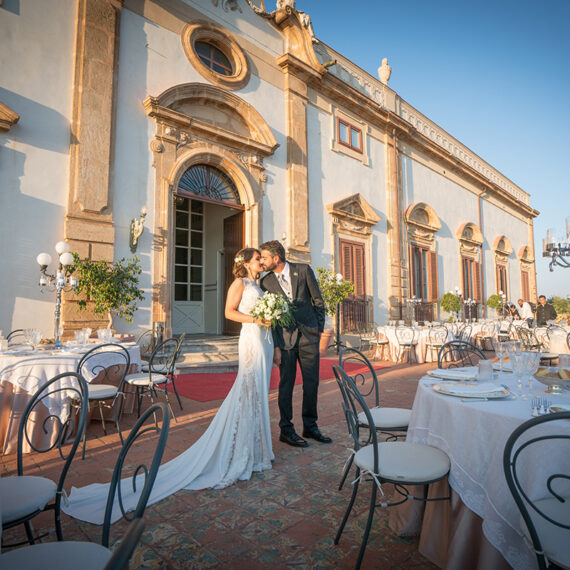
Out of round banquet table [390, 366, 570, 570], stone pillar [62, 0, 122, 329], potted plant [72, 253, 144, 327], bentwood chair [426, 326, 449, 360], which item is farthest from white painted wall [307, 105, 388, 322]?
round banquet table [390, 366, 570, 570]

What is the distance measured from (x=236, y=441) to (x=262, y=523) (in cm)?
73

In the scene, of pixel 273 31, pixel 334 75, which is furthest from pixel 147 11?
pixel 334 75

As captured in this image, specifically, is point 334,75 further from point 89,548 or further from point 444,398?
point 89,548

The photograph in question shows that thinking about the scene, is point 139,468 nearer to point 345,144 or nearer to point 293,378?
point 293,378

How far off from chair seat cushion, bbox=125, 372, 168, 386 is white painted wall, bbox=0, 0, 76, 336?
10.1 feet

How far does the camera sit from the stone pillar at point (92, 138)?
21.7ft

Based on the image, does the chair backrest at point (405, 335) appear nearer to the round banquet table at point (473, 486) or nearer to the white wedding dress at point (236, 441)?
the white wedding dress at point (236, 441)

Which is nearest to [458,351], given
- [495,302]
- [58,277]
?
[58,277]

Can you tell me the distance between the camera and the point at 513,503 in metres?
1.43

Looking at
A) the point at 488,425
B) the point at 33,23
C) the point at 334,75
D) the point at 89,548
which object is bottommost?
the point at 89,548

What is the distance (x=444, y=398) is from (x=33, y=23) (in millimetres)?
8333

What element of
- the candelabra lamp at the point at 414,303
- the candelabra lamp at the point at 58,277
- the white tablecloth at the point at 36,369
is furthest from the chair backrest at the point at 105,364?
the candelabra lamp at the point at 414,303

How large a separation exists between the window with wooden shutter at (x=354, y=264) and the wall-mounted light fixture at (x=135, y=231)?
19.0 ft

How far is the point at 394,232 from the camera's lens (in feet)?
41.9
